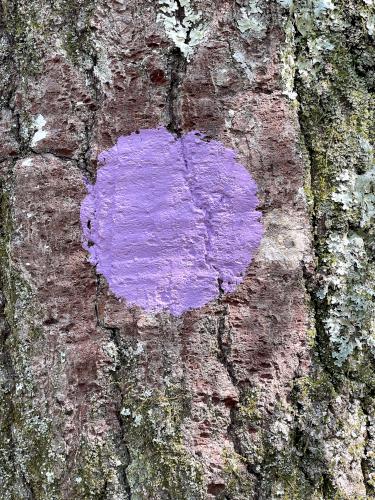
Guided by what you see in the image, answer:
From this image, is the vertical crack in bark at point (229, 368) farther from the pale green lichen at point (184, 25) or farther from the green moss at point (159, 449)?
the pale green lichen at point (184, 25)

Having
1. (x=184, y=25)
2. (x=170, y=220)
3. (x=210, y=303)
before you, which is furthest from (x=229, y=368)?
(x=184, y=25)

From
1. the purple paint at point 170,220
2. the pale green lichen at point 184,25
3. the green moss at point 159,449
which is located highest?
the pale green lichen at point 184,25

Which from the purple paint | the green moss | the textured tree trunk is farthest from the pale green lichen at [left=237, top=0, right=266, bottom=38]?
the green moss

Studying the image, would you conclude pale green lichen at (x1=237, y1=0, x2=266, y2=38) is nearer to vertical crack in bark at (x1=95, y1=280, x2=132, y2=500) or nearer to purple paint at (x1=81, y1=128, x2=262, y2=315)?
purple paint at (x1=81, y1=128, x2=262, y2=315)

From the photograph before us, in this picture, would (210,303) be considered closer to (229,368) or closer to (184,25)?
(229,368)

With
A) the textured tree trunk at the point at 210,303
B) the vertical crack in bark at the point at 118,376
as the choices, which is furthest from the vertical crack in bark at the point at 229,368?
the vertical crack in bark at the point at 118,376

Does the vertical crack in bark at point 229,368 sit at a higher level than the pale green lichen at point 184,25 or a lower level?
lower
